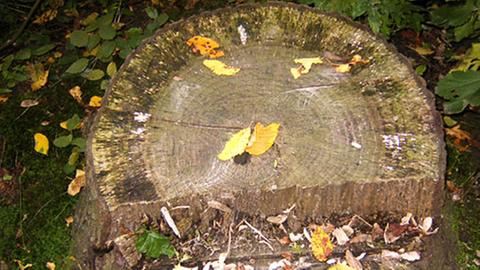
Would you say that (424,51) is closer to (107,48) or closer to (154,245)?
(107,48)

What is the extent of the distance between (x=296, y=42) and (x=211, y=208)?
1016 millimetres

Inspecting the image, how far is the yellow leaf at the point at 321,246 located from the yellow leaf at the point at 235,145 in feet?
1.57

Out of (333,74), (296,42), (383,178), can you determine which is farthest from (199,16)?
(383,178)

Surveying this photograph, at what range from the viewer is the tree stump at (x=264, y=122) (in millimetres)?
2336

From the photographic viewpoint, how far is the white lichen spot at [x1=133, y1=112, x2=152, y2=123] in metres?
2.53

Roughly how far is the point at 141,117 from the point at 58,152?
4.73 feet

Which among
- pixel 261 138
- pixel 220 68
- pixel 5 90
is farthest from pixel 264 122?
pixel 5 90

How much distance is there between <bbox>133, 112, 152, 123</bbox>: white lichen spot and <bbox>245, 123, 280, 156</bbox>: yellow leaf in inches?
19.0

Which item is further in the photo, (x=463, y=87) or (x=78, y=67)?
(x=78, y=67)

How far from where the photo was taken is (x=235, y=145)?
241cm

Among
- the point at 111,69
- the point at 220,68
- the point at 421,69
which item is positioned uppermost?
the point at 220,68

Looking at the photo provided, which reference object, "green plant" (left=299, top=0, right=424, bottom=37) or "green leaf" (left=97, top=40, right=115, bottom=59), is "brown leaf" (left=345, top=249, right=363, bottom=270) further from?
"green leaf" (left=97, top=40, right=115, bottom=59)

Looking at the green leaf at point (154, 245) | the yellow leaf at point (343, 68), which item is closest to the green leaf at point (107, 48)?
the yellow leaf at point (343, 68)

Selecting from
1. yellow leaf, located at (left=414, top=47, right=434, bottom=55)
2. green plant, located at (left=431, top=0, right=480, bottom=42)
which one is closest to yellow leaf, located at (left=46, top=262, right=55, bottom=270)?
green plant, located at (left=431, top=0, right=480, bottom=42)
